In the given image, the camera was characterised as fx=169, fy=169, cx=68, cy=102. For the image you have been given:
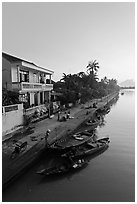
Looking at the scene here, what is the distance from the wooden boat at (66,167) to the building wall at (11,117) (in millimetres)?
5193

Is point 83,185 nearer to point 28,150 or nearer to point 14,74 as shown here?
point 28,150

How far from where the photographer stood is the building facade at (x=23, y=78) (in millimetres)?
18047

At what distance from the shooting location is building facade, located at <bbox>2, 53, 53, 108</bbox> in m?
18.0

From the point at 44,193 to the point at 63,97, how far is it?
78.9ft

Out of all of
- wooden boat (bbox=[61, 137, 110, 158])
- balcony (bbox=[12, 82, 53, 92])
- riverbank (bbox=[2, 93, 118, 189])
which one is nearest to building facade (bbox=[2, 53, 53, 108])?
balcony (bbox=[12, 82, 53, 92])

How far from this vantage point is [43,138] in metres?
14.3

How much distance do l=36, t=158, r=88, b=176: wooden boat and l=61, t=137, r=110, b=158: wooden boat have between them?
0.54 meters

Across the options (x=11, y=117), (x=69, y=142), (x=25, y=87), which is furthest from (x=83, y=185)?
(x=25, y=87)

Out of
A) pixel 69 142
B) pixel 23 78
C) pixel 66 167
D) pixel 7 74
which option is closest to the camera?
pixel 66 167

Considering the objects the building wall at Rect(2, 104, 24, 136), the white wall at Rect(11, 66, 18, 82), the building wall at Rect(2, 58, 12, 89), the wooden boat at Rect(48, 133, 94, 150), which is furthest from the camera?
the white wall at Rect(11, 66, 18, 82)

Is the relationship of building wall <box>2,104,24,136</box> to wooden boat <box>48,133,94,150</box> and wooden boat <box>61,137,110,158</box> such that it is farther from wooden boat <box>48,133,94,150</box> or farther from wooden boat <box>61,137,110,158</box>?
wooden boat <box>61,137,110,158</box>

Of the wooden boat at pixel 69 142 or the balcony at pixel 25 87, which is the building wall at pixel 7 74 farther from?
the wooden boat at pixel 69 142

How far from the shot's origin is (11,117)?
48.6 ft

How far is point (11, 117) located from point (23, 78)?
307 inches
